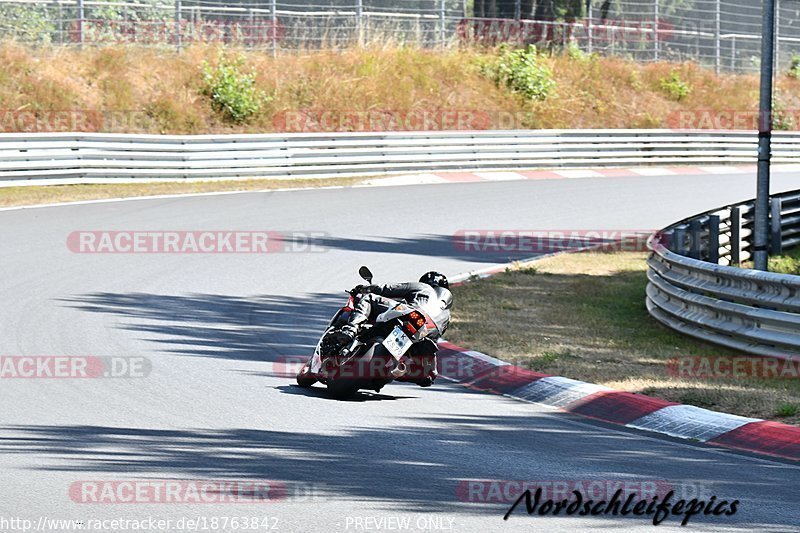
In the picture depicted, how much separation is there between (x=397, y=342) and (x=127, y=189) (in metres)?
15.4

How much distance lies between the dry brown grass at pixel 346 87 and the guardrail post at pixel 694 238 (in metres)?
15.8

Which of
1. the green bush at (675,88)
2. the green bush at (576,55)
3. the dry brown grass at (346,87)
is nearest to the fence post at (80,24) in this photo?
the dry brown grass at (346,87)

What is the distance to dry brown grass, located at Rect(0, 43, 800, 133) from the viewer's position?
92.3ft

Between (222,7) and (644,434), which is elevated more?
(222,7)

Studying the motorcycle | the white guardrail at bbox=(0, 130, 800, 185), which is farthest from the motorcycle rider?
the white guardrail at bbox=(0, 130, 800, 185)

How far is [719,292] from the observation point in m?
Answer: 11.7

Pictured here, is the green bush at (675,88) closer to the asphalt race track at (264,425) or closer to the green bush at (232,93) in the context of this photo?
the green bush at (232,93)

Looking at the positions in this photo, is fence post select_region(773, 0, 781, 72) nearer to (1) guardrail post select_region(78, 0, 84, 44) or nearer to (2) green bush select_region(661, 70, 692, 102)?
(2) green bush select_region(661, 70, 692, 102)

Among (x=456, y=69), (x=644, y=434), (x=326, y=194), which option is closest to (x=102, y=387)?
(x=644, y=434)

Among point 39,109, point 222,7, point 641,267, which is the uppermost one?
point 222,7

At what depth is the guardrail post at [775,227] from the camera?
17.5 meters

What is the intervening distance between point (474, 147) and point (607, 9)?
1226 centimetres

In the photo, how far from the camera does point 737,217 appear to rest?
16156mm

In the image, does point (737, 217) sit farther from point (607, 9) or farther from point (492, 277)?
point (607, 9)
